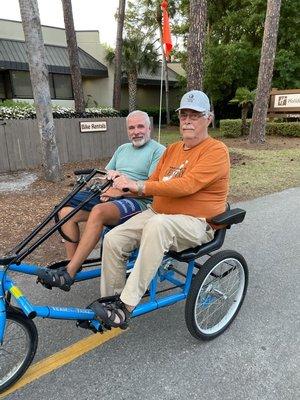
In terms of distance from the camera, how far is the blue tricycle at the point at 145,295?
2.25m

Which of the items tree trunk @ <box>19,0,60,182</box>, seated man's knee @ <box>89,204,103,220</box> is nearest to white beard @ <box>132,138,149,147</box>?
seated man's knee @ <box>89,204,103,220</box>

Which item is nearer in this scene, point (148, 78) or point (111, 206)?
point (111, 206)

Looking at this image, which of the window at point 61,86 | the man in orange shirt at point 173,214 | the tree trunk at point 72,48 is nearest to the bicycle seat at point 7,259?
the man in orange shirt at point 173,214

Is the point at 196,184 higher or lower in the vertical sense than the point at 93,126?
higher

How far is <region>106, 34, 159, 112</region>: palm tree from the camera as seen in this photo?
26.0 meters

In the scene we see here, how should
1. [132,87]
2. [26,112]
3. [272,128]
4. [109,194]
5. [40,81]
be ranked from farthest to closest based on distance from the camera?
[132,87] → [272,128] → [26,112] → [40,81] → [109,194]

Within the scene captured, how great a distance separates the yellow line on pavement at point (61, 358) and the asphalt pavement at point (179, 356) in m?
0.04

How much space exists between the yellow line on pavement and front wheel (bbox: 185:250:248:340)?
0.62m

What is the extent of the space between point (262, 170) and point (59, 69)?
17.4 metres

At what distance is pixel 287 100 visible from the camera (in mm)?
15875

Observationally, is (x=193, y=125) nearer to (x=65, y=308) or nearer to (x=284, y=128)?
(x=65, y=308)

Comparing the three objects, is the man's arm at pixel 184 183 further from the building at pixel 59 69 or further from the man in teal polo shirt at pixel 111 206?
the building at pixel 59 69

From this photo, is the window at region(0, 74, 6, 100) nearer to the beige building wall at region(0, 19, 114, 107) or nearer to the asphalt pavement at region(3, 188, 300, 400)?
the beige building wall at region(0, 19, 114, 107)

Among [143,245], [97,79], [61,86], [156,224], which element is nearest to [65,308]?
[143,245]
